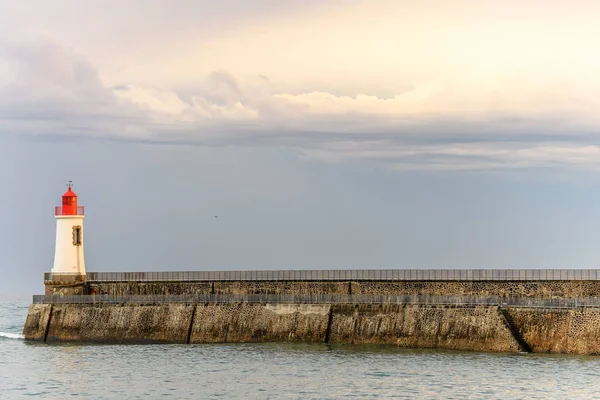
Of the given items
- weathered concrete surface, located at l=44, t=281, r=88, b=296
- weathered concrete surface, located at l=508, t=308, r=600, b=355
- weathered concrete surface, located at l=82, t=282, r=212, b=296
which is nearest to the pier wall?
weathered concrete surface, located at l=508, t=308, r=600, b=355

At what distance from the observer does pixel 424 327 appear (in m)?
63.6

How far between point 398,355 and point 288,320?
8411 millimetres

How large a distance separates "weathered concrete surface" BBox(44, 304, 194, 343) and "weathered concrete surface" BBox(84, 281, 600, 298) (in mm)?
4463

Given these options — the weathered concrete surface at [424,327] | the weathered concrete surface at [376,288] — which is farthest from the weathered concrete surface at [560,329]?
the weathered concrete surface at [376,288]

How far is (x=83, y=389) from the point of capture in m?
52.8

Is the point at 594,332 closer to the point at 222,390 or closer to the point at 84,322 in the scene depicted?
the point at 222,390

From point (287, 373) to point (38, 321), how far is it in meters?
23.4

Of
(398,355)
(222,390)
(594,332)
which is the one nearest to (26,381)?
(222,390)

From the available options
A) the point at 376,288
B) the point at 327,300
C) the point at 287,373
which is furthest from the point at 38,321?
the point at 287,373

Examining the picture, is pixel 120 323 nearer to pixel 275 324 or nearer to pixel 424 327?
pixel 275 324

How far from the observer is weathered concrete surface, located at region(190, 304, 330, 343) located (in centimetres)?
6644

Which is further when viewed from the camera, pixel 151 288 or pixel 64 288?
pixel 151 288

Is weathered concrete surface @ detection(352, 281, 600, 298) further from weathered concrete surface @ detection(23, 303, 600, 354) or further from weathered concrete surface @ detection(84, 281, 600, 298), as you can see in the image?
weathered concrete surface @ detection(23, 303, 600, 354)

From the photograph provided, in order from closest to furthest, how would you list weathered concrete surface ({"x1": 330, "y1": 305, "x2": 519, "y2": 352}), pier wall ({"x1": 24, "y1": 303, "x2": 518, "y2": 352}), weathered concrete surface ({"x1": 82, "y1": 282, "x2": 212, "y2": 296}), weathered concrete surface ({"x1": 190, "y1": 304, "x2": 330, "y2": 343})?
1. weathered concrete surface ({"x1": 330, "y1": 305, "x2": 519, "y2": 352})
2. pier wall ({"x1": 24, "y1": 303, "x2": 518, "y2": 352})
3. weathered concrete surface ({"x1": 190, "y1": 304, "x2": 330, "y2": 343})
4. weathered concrete surface ({"x1": 82, "y1": 282, "x2": 212, "y2": 296})
